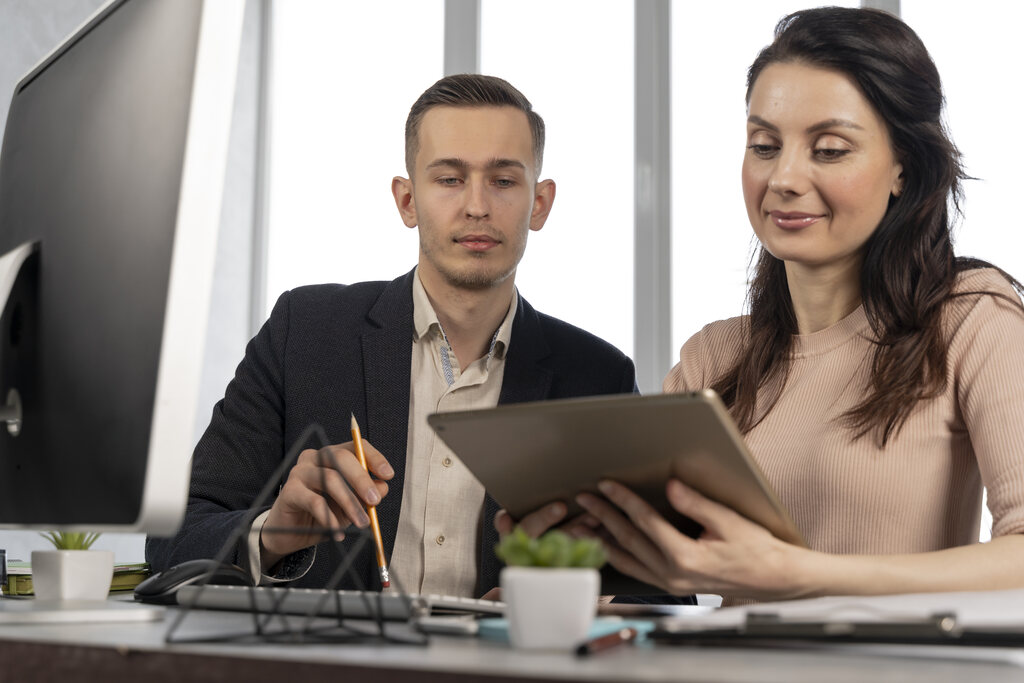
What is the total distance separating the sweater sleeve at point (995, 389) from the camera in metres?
1.17

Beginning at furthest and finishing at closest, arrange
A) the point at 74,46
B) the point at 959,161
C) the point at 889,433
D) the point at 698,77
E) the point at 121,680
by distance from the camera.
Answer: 1. the point at 698,77
2. the point at 959,161
3. the point at 889,433
4. the point at 74,46
5. the point at 121,680

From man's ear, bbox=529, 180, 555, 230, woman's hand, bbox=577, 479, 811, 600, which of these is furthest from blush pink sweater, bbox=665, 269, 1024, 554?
man's ear, bbox=529, 180, 555, 230

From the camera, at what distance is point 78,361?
83 centimetres

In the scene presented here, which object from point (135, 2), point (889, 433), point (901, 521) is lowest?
point (901, 521)

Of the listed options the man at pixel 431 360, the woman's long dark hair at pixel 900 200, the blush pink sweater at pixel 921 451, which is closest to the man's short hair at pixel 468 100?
the man at pixel 431 360

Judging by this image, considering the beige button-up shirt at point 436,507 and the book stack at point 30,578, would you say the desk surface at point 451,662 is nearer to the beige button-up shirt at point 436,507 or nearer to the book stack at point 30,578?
the book stack at point 30,578

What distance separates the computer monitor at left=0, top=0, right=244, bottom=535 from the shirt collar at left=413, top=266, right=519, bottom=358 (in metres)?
0.95

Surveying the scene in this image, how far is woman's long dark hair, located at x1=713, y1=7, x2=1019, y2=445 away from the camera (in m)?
1.38

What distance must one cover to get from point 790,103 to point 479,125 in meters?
0.69

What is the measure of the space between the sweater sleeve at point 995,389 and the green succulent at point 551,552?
2.29ft

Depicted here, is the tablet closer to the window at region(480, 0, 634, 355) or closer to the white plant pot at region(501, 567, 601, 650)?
the white plant pot at region(501, 567, 601, 650)

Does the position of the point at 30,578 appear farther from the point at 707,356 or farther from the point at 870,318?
the point at 870,318

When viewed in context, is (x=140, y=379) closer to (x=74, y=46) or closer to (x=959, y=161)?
(x=74, y=46)

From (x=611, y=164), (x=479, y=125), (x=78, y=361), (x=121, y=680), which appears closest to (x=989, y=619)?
(x=121, y=680)
